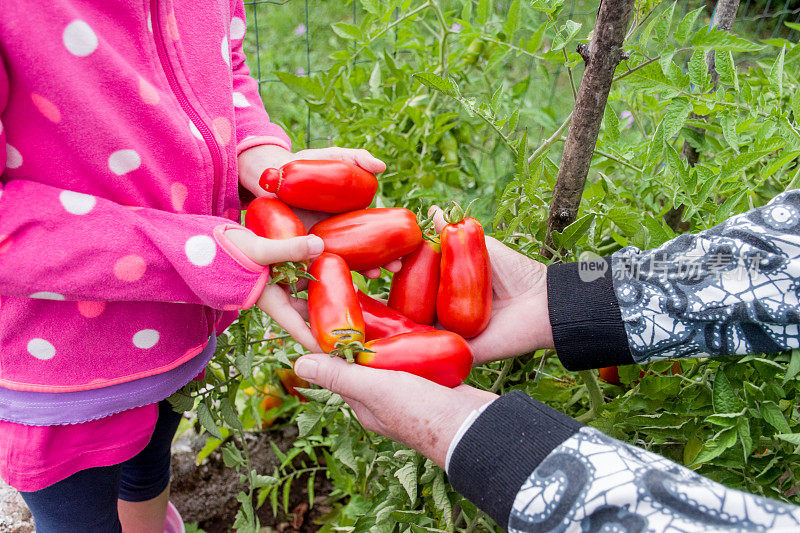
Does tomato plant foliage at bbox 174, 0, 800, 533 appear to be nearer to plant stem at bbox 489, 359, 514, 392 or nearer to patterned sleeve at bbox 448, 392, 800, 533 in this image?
plant stem at bbox 489, 359, 514, 392

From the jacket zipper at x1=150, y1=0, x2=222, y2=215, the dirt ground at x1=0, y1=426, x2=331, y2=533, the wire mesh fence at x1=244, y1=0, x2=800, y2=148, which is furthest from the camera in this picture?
the wire mesh fence at x1=244, y1=0, x2=800, y2=148

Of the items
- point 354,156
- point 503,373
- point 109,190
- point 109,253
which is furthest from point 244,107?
point 503,373

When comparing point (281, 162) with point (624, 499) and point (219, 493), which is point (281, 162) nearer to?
point (624, 499)

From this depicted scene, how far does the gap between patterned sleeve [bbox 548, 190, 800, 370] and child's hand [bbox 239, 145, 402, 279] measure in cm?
36

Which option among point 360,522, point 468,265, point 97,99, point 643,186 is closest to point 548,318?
point 468,265

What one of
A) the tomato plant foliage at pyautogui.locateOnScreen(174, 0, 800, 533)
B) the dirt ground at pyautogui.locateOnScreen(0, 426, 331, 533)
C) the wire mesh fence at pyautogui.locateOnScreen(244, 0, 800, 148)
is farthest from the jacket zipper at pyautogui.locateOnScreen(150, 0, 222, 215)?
the wire mesh fence at pyautogui.locateOnScreen(244, 0, 800, 148)

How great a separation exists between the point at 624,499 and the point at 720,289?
460 mm

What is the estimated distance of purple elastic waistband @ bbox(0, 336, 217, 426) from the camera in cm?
99

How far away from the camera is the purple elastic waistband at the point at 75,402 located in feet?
3.26

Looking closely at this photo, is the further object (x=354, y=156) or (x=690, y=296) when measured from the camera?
(x=354, y=156)

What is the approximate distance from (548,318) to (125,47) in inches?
33.7

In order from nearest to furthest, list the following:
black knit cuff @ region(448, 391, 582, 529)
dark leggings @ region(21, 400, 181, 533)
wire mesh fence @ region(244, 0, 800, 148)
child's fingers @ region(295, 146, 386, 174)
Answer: black knit cuff @ region(448, 391, 582, 529), dark leggings @ region(21, 400, 181, 533), child's fingers @ region(295, 146, 386, 174), wire mesh fence @ region(244, 0, 800, 148)

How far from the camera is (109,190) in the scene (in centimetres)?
96

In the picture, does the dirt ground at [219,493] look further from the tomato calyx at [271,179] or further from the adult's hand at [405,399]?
the tomato calyx at [271,179]
